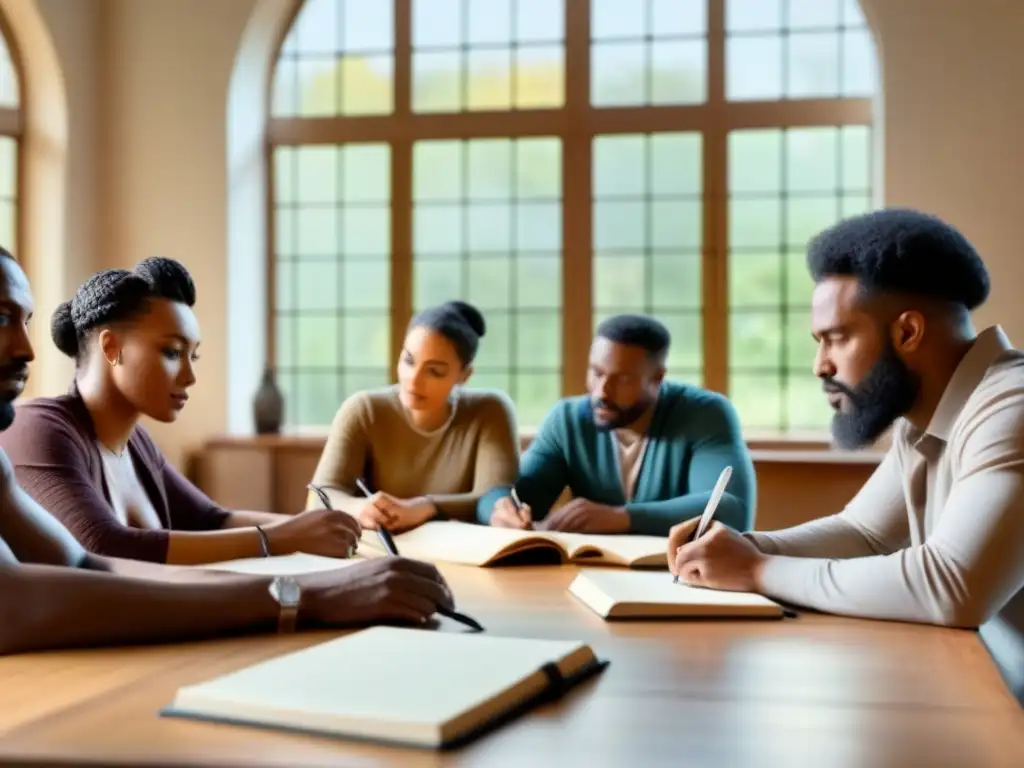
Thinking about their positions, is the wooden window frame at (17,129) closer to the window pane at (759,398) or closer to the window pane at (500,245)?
the window pane at (500,245)

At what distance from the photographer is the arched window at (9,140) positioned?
5.14 meters

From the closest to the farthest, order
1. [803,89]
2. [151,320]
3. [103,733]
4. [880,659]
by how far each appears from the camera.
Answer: [103,733] < [880,659] < [151,320] < [803,89]

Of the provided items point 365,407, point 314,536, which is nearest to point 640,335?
point 365,407

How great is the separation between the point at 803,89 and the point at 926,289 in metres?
3.52

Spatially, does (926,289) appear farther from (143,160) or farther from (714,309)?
(143,160)

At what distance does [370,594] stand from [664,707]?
1.69 feet

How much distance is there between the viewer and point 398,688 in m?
1.12

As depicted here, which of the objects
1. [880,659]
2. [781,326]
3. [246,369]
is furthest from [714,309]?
[880,659]

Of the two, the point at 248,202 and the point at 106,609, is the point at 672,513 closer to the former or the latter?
the point at 106,609

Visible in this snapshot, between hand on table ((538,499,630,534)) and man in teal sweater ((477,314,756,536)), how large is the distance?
241 mm

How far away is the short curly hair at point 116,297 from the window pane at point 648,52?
3.32m

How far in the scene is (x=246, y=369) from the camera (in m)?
5.42

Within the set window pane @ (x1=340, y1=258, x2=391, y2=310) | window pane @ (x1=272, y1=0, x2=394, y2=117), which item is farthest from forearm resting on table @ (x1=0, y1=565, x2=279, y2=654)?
window pane @ (x1=272, y1=0, x2=394, y2=117)

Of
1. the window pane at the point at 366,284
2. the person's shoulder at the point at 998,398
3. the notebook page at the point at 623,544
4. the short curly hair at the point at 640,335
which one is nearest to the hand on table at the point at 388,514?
the notebook page at the point at 623,544
